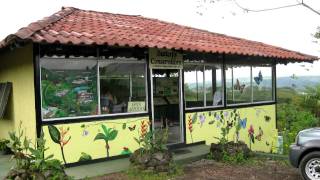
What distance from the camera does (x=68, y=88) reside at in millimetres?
8828

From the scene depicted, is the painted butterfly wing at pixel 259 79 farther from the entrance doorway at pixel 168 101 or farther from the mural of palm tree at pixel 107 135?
the mural of palm tree at pixel 107 135

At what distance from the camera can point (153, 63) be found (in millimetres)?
10109

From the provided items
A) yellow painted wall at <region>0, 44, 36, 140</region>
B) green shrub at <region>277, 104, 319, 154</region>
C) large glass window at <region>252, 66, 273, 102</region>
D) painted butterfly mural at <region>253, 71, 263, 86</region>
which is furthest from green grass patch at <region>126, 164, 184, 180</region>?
green shrub at <region>277, 104, 319, 154</region>

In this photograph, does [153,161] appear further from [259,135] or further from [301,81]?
[301,81]

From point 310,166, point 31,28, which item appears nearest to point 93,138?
point 31,28

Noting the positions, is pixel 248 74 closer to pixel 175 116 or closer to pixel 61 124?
pixel 175 116

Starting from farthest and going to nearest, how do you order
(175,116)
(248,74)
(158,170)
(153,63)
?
1. (248,74)
2. (175,116)
3. (153,63)
4. (158,170)

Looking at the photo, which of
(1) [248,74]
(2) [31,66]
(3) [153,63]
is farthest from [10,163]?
(1) [248,74]

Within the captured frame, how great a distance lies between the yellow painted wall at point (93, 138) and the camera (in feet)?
27.8

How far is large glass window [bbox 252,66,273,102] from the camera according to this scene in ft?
44.6

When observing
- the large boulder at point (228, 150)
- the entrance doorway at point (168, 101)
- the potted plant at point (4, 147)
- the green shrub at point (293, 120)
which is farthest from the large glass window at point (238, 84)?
the potted plant at point (4, 147)

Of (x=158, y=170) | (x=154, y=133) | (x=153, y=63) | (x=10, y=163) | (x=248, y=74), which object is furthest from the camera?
(x=248, y=74)

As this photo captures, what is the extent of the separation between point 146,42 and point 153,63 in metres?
1.25

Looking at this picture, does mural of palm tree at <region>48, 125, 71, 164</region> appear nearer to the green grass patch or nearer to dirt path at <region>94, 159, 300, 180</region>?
dirt path at <region>94, 159, 300, 180</region>
